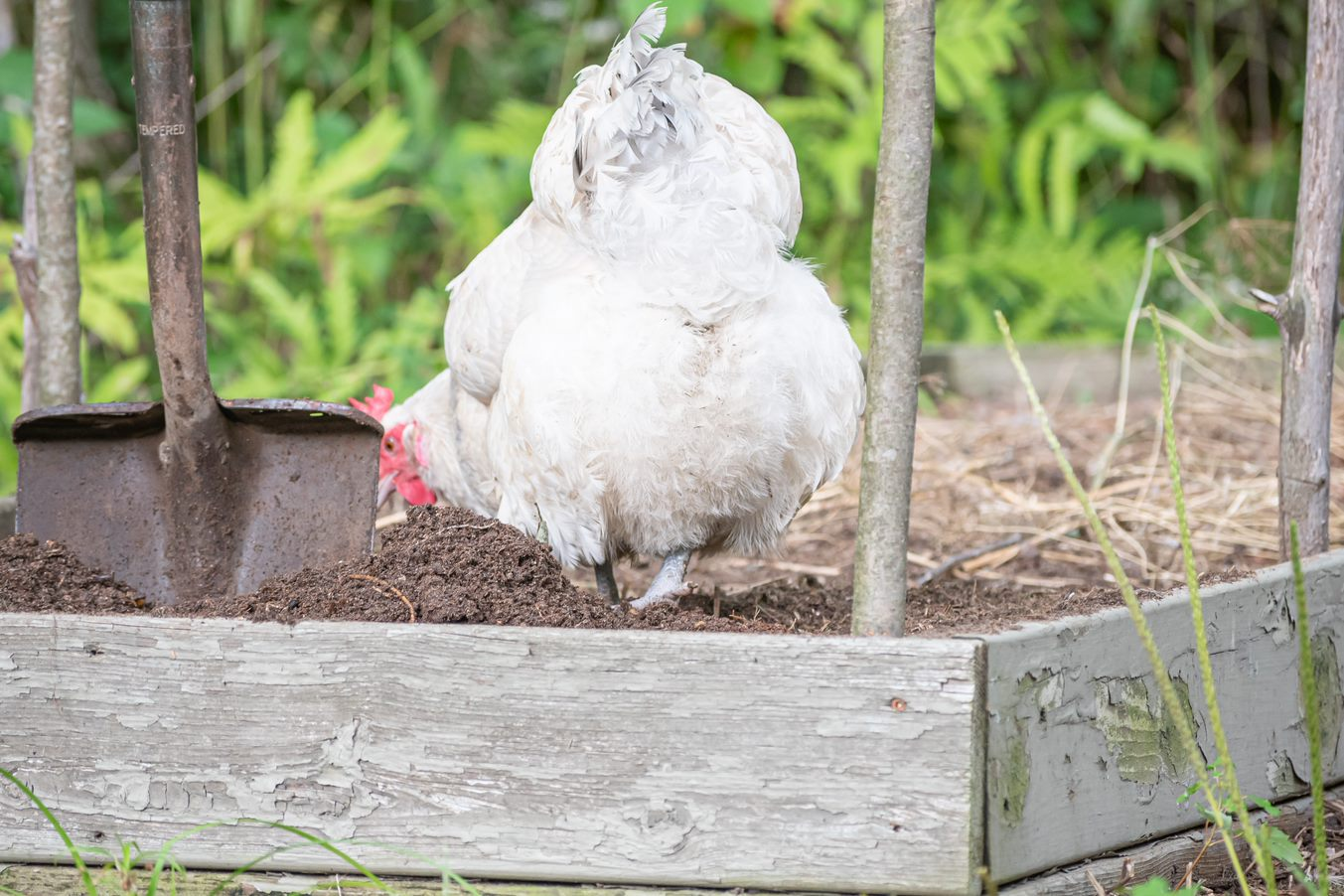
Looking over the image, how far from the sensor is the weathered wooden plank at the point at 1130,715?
1.79 m

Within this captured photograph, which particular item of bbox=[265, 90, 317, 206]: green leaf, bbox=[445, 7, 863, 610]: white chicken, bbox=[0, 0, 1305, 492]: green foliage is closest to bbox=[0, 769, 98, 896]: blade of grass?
bbox=[445, 7, 863, 610]: white chicken

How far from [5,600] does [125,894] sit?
0.57m

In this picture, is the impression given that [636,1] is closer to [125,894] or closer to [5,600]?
[5,600]

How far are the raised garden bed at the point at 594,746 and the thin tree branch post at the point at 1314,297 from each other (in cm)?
73

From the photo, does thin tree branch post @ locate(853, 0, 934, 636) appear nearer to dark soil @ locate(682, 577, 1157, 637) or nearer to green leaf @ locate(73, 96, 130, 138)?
dark soil @ locate(682, 577, 1157, 637)

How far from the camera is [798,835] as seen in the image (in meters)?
1.77

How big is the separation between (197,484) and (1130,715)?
1.65m

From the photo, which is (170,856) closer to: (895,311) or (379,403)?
(895,311)

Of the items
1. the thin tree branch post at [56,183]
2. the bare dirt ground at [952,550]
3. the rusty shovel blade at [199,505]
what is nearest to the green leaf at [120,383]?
the bare dirt ground at [952,550]

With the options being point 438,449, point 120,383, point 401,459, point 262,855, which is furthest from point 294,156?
point 262,855

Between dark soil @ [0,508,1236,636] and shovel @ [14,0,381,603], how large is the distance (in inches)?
4.4

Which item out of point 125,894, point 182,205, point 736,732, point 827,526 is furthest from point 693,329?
point 827,526

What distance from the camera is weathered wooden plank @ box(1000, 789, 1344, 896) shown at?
6.07 ft

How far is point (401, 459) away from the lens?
308 cm
